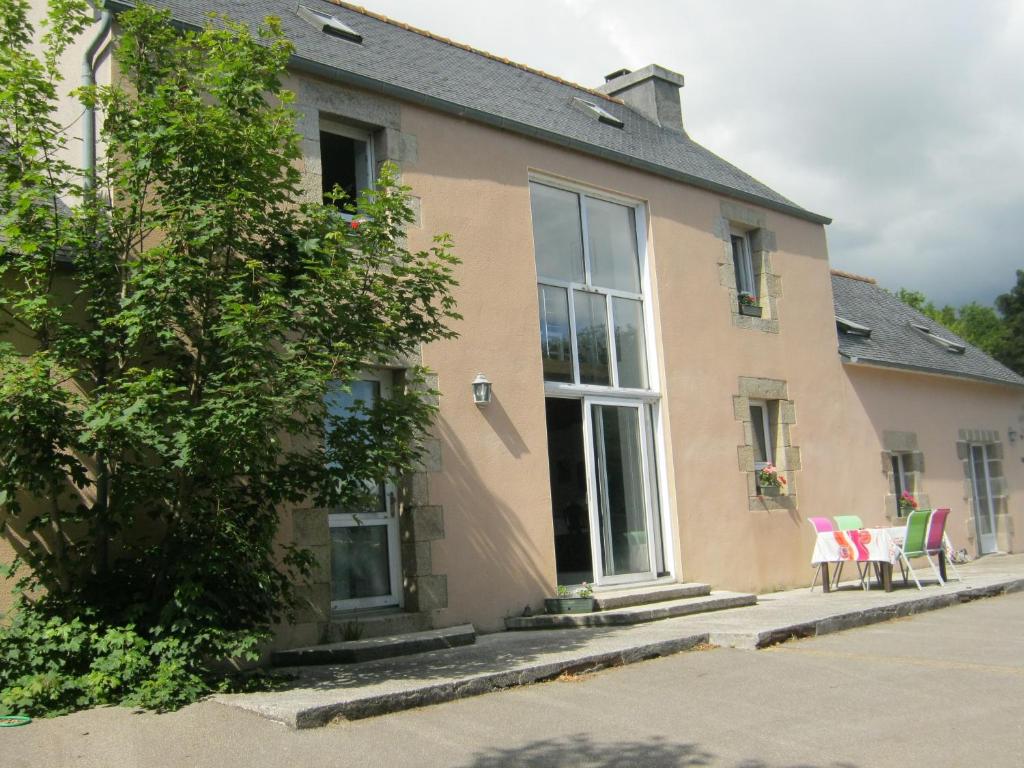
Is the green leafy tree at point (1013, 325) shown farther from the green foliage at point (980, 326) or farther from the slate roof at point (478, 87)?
the slate roof at point (478, 87)

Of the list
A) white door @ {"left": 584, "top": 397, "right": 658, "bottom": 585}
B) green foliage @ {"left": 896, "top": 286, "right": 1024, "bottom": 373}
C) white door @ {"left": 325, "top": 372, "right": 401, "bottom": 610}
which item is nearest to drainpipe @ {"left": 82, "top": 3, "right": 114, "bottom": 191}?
white door @ {"left": 325, "top": 372, "right": 401, "bottom": 610}

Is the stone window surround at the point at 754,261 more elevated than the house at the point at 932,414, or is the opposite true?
the stone window surround at the point at 754,261

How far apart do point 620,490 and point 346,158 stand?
4.22 metres

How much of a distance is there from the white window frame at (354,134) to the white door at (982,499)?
37.5 feet

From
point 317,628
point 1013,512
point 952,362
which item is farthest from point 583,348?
point 1013,512

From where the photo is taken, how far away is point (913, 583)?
37.4 feet

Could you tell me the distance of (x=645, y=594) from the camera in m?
9.21

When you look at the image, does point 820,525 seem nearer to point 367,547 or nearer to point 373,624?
point 367,547

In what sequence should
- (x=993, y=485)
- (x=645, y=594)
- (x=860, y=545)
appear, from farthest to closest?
(x=993, y=485), (x=860, y=545), (x=645, y=594)

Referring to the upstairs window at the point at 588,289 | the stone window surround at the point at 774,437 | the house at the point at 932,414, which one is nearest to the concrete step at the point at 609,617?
the upstairs window at the point at 588,289

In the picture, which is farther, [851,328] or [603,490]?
[851,328]

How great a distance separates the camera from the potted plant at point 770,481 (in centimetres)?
1160

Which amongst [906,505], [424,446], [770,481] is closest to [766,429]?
[770,481]

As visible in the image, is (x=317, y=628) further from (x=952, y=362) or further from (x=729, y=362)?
(x=952, y=362)
